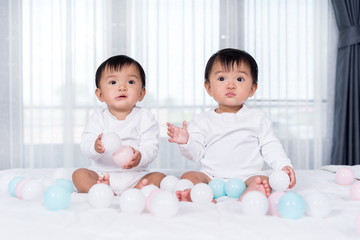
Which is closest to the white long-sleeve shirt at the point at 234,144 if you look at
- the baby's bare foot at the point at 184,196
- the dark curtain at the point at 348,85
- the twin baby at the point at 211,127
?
the twin baby at the point at 211,127

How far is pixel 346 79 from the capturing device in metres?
3.04

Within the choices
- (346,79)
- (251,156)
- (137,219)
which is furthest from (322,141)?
(137,219)

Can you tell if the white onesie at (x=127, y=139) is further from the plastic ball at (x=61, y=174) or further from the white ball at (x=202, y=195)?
the white ball at (x=202, y=195)

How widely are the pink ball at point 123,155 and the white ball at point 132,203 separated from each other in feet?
1.14

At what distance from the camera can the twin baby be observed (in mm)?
1509

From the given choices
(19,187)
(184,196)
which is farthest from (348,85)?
(19,187)

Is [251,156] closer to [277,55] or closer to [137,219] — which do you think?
[137,219]

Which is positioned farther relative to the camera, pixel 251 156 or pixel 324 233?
pixel 251 156

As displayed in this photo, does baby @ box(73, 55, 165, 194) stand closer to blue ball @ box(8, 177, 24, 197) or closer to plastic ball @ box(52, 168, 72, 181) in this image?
plastic ball @ box(52, 168, 72, 181)

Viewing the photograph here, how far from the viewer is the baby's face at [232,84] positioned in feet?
5.07

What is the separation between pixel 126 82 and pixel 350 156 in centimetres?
235

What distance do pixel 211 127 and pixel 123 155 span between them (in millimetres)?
505

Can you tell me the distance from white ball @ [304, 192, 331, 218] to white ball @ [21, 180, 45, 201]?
774 millimetres

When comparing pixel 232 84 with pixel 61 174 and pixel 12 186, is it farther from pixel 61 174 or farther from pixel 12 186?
pixel 12 186
